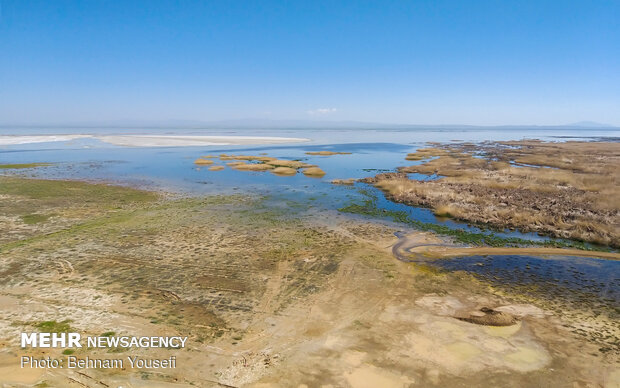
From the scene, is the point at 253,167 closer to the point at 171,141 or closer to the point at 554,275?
the point at 554,275

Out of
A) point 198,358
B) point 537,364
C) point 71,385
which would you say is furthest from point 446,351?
point 71,385

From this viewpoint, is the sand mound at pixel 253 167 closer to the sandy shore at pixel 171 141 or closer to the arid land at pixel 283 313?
the arid land at pixel 283 313

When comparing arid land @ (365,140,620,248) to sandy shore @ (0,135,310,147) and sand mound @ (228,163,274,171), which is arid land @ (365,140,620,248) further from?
sandy shore @ (0,135,310,147)

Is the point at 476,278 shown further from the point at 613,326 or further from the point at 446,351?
the point at 446,351

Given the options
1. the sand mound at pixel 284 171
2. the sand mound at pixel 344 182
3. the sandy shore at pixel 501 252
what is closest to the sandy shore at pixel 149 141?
the sand mound at pixel 284 171

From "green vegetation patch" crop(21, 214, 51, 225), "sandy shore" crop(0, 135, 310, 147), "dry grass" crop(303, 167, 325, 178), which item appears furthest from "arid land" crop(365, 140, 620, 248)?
"sandy shore" crop(0, 135, 310, 147)

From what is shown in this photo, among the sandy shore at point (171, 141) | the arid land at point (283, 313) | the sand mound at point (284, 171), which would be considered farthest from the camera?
the sandy shore at point (171, 141)
